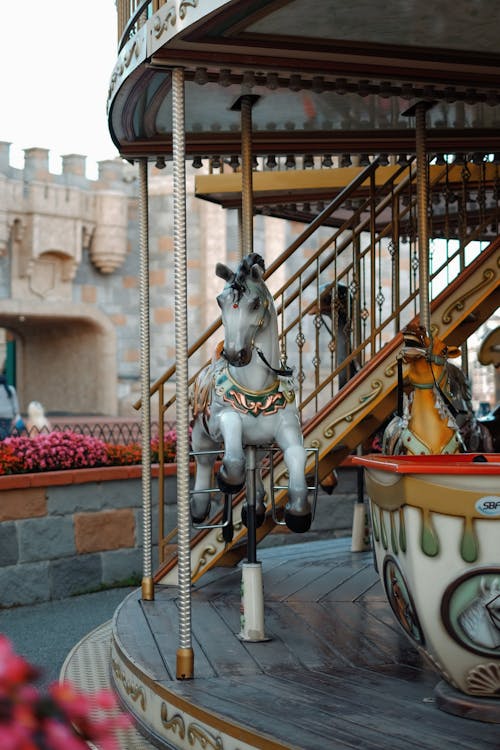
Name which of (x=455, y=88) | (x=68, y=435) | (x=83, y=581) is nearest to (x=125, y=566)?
(x=83, y=581)

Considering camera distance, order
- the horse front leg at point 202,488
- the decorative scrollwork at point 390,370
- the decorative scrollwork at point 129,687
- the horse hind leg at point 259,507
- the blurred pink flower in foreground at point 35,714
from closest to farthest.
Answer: the blurred pink flower in foreground at point 35,714
the decorative scrollwork at point 129,687
the horse hind leg at point 259,507
the decorative scrollwork at point 390,370
the horse front leg at point 202,488

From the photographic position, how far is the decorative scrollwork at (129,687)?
14.7ft

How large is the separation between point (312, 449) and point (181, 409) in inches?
43.0

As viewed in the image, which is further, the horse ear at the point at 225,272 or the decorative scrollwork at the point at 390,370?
the decorative scrollwork at the point at 390,370

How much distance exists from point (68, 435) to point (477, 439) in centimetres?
369

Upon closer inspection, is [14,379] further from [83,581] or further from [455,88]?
[455,88]

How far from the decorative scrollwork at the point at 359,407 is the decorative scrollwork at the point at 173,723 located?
224cm

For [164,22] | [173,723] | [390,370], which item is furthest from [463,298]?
[173,723]

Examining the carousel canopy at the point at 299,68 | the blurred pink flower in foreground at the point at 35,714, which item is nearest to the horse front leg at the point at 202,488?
the carousel canopy at the point at 299,68

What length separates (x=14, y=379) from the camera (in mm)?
26047

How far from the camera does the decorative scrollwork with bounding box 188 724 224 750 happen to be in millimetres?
3754

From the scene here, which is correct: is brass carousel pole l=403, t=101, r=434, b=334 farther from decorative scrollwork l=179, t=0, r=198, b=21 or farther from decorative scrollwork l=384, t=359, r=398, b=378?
decorative scrollwork l=179, t=0, r=198, b=21

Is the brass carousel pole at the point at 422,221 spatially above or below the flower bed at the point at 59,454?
above

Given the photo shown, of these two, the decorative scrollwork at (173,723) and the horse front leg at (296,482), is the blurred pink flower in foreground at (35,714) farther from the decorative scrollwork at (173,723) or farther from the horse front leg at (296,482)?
the horse front leg at (296,482)
